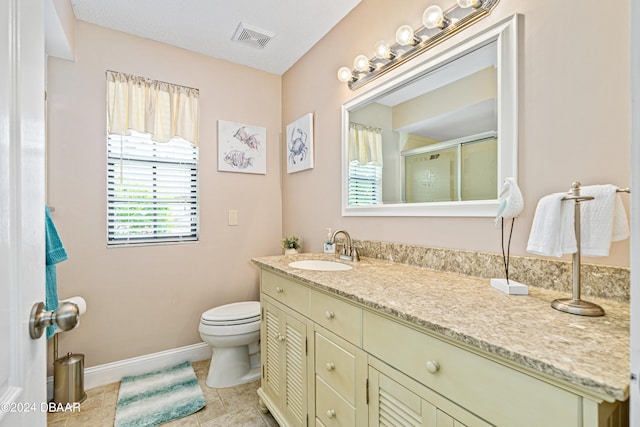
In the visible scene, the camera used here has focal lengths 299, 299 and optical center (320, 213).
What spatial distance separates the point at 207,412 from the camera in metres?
1.75

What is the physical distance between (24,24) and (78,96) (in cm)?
180

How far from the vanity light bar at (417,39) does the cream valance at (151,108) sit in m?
1.23

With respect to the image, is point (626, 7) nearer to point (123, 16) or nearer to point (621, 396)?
point (621, 396)

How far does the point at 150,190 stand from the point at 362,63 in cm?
173

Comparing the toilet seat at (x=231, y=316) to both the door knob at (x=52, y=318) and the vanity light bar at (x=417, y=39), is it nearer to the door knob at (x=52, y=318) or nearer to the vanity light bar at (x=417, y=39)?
the door knob at (x=52, y=318)

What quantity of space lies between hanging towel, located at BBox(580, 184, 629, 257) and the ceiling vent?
6.98 ft

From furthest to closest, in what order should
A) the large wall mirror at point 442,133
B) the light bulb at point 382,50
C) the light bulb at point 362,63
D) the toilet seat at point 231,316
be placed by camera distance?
1. the toilet seat at point 231,316
2. the light bulb at point 362,63
3. the light bulb at point 382,50
4. the large wall mirror at point 442,133

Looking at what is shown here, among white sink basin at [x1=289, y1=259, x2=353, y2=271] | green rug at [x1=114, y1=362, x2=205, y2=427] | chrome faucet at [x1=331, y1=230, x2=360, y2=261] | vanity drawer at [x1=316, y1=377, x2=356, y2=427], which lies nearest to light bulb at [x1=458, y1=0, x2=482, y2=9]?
chrome faucet at [x1=331, y1=230, x2=360, y2=261]

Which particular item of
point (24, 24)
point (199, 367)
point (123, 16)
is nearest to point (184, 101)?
point (123, 16)

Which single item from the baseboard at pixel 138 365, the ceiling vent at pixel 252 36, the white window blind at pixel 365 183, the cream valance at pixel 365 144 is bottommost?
the baseboard at pixel 138 365

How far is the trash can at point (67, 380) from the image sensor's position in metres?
1.80

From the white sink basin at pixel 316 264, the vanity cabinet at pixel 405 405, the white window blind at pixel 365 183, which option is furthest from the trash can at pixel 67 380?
the white window blind at pixel 365 183

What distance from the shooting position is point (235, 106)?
2572 mm

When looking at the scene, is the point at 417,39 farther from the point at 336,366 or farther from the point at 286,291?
the point at 336,366
